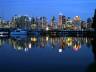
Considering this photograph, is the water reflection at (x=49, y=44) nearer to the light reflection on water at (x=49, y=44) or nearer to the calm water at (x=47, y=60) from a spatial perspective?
the light reflection on water at (x=49, y=44)

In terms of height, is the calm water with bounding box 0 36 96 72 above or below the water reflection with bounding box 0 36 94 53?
above

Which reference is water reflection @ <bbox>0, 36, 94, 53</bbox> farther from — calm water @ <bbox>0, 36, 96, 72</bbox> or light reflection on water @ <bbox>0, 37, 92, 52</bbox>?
calm water @ <bbox>0, 36, 96, 72</bbox>

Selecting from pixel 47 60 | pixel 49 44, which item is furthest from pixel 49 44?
pixel 47 60

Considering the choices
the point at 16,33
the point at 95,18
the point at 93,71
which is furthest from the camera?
the point at 16,33

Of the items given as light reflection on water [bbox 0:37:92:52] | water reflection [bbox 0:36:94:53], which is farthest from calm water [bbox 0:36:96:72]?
light reflection on water [bbox 0:37:92:52]

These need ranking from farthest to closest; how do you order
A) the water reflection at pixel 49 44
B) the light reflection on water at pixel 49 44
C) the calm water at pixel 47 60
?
the light reflection on water at pixel 49 44 < the water reflection at pixel 49 44 < the calm water at pixel 47 60

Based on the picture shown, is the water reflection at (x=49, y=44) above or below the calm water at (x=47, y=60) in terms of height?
below

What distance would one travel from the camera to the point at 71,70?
94.2ft

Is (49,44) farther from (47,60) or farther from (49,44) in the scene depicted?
(47,60)

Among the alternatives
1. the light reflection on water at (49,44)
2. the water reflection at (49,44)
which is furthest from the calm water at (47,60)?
the light reflection on water at (49,44)

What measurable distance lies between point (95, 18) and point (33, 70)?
87230 millimetres

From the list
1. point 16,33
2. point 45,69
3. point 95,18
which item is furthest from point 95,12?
point 45,69

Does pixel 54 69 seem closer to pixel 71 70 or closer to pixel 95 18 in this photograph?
pixel 71 70

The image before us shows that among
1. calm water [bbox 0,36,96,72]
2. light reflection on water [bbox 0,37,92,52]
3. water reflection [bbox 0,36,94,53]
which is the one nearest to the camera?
calm water [bbox 0,36,96,72]
